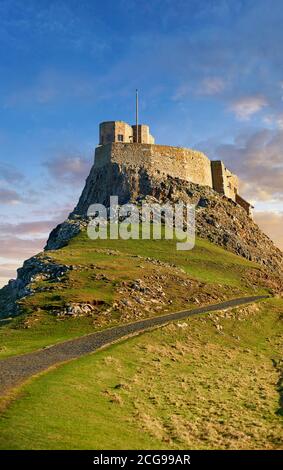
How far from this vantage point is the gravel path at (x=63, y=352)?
1142 inches

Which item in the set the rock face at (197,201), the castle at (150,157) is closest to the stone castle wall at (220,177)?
the castle at (150,157)

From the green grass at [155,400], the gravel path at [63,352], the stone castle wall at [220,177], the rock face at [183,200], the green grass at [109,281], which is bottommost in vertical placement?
the green grass at [155,400]

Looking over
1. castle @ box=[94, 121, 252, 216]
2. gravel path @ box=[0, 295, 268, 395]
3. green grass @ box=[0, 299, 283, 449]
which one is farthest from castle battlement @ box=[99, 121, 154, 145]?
green grass @ box=[0, 299, 283, 449]

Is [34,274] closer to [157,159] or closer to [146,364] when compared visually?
[146,364]

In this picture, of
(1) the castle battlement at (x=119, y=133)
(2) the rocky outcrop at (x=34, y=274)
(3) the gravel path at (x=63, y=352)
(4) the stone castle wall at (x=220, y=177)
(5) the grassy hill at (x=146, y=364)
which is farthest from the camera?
(4) the stone castle wall at (x=220, y=177)

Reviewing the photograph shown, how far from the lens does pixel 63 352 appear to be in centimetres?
3659

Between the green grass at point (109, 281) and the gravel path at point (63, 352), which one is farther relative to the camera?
the green grass at point (109, 281)

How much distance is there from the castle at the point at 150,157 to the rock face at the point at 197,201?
2.22 meters

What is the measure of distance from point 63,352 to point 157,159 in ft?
308

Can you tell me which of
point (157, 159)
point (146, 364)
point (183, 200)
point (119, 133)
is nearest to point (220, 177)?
point (157, 159)

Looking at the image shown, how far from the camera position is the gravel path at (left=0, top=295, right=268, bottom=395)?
29.0m

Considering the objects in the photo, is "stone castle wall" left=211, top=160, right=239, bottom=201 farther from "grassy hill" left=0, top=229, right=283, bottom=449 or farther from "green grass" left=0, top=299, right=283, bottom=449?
"green grass" left=0, top=299, right=283, bottom=449

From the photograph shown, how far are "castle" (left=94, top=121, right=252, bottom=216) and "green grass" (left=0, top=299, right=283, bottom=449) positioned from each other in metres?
82.2

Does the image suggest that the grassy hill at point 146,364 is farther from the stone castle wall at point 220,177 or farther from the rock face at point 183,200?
the stone castle wall at point 220,177
